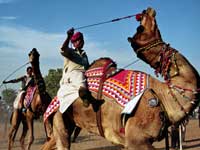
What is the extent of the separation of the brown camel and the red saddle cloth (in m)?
0.07

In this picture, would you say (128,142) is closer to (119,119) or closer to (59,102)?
(119,119)

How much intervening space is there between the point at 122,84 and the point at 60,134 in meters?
1.23

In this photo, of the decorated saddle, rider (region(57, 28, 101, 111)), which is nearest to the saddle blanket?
rider (region(57, 28, 101, 111))

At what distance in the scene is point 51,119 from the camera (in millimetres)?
6500

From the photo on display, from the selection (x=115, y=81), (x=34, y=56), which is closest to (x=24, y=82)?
(x=34, y=56)

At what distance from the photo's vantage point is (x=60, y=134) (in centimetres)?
617

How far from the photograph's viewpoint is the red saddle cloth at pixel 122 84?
17.7ft

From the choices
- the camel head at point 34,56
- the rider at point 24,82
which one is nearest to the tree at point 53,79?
the rider at point 24,82

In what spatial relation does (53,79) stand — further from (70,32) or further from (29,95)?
(70,32)

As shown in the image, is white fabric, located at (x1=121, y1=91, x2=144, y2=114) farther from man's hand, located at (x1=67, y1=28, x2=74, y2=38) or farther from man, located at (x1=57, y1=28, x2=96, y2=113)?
man's hand, located at (x1=67, y1=28, x2=74, y2=38)

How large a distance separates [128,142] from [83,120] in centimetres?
93

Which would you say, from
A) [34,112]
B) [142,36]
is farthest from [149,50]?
[34,112]

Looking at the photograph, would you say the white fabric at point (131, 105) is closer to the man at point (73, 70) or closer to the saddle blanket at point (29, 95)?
the man at point (73, 70)

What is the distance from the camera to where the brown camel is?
16.9 ft
